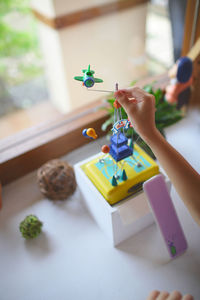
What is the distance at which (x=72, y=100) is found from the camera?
1.34 meters

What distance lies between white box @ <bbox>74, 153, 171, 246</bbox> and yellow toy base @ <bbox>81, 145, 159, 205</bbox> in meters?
0.02

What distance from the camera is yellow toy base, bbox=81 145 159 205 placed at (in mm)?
778

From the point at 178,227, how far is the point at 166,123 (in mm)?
446

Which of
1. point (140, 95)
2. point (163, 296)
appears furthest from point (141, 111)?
point (163, 296)

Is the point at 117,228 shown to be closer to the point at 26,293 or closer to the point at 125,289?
the point at 125,289

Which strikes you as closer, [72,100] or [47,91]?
[72,100]

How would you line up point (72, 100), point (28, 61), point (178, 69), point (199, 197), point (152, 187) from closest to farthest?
point (199, 197), point (152, 187), point (178, 69), point (72, 100), point (28, 61)

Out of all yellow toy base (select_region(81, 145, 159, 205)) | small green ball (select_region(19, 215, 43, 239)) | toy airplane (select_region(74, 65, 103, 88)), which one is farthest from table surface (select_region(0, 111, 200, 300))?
toy airplane (select_region(74, 65, 103, 88))

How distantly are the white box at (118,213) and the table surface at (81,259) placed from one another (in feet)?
0.13

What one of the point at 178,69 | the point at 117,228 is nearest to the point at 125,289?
the point at 117,228

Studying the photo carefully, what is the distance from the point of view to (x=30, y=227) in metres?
0.88

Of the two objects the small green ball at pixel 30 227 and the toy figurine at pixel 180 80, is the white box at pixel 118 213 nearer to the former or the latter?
the small green ball at pixel 30 227

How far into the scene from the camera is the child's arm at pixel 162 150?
590 mm

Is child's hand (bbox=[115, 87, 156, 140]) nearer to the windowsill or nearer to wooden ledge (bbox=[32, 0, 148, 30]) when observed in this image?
the windowsill
